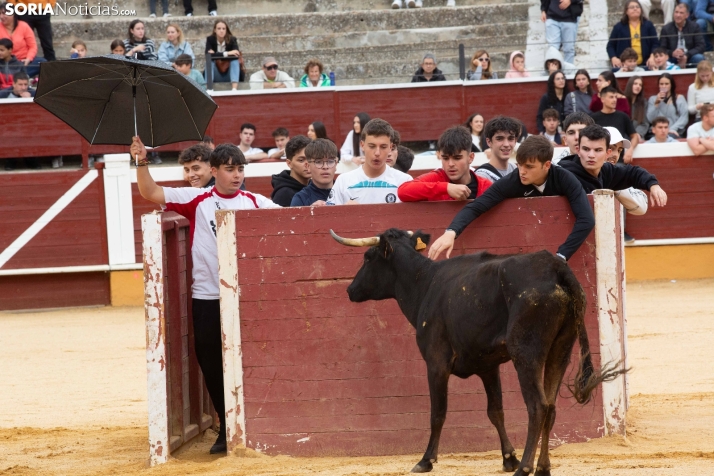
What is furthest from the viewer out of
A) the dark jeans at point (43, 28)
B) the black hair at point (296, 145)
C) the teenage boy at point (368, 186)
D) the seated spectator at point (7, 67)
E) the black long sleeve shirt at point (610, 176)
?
the dark jeans at point (43, 28)

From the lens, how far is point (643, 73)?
12.9m

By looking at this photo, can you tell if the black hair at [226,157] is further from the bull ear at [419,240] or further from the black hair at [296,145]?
the bull ear at [419,240]

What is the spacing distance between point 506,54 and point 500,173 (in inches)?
411

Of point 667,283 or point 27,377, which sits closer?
point 27,377

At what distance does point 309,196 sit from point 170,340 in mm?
1145

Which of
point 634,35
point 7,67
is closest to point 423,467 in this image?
point 7,67

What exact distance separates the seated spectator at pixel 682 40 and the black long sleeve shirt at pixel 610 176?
→ 28.5ft

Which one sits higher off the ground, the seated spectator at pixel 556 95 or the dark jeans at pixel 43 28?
the dark jeans at pixel 43 28

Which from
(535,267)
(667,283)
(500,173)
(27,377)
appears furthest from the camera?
(667,283)

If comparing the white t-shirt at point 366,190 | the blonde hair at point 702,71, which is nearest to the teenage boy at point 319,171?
the white t-shirt at point 366,190

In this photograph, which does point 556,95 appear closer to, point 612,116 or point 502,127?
point 612,116

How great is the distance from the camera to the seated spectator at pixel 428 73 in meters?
13.4

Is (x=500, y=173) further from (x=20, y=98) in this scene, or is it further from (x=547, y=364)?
(x=20, y=98)

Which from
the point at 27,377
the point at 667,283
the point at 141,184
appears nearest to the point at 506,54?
the point at 667,283
